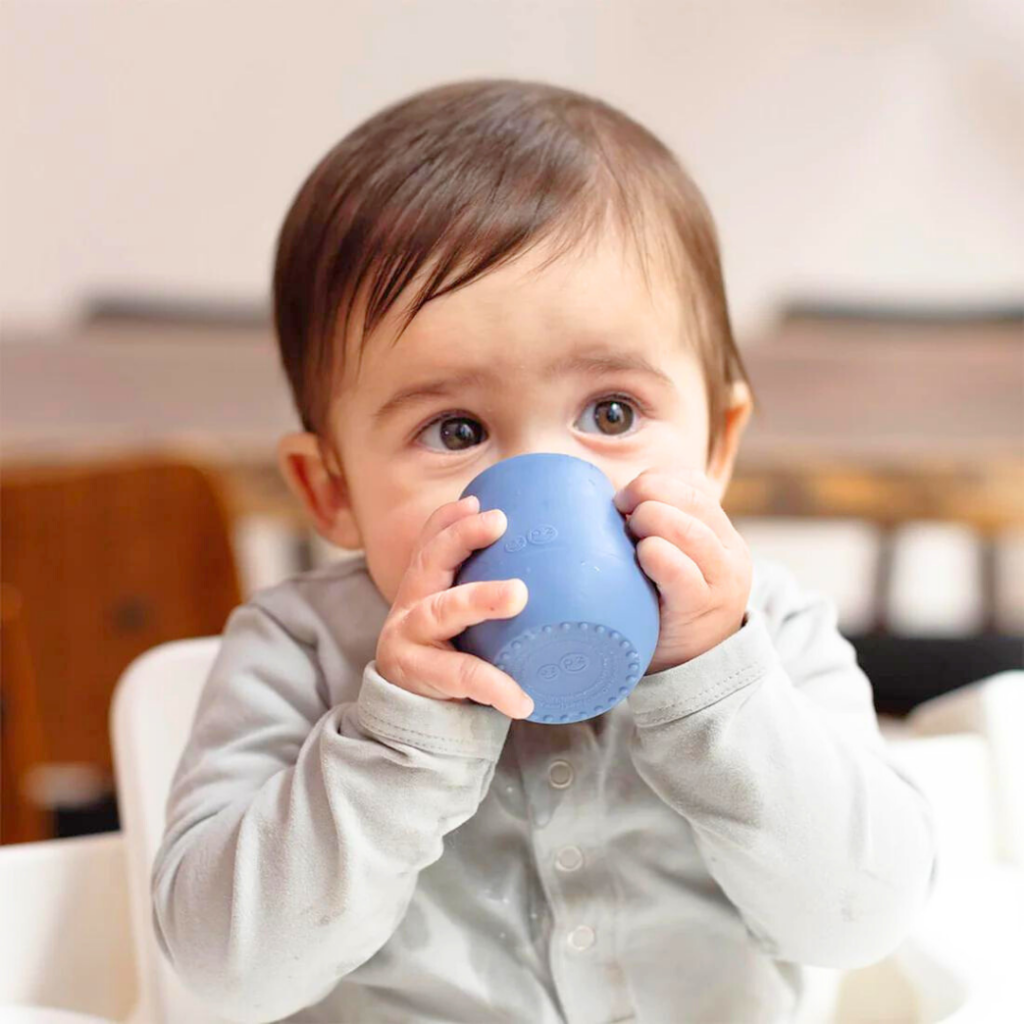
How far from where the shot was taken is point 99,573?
1.23 meters

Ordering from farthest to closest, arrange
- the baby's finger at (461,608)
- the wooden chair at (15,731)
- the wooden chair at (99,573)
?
1. the wooden chair at (99,573)
2. the wooden chair at (15,731)
3. the baby's finger at (461,608)

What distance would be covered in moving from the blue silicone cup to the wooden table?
0.95 m

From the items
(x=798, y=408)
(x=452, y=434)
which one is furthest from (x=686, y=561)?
(x=798, y=408)

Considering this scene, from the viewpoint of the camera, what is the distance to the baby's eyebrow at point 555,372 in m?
0.49

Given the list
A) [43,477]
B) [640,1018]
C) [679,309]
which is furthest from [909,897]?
[43,477]

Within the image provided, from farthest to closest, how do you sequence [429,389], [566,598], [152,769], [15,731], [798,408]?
[798,408] → [15,731] → [152,769] → [429,389] → [566,598]

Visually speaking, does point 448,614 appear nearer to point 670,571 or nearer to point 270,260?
point 670,571

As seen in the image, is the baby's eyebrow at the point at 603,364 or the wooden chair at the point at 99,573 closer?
the baby's eyebrow at the point at 603,364

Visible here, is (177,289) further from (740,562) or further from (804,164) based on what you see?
(740,562)

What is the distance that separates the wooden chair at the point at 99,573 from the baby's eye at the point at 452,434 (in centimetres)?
71

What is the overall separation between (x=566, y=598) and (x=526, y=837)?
164 mm

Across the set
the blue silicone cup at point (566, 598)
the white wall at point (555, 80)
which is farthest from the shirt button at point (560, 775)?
the white wall at point (555, 80)

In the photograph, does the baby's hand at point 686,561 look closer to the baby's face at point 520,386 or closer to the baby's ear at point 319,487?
the baby's face at point 520,386

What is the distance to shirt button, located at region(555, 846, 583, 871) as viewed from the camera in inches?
20.5
